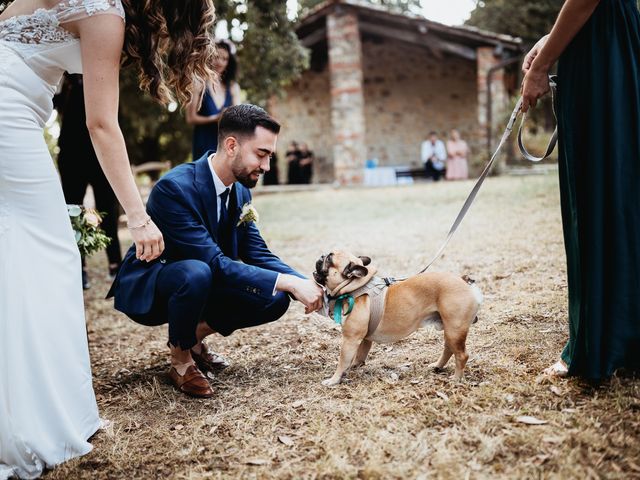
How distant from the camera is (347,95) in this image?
57.8 feet

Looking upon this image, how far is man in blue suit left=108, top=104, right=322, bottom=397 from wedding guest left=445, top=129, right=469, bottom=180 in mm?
16281

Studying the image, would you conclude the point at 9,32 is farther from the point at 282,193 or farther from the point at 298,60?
the point at 282,193

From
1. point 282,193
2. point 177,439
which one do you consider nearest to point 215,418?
point 177,439

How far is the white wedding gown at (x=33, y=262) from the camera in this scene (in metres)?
2.35

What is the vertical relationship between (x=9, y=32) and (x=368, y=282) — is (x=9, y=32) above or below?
above

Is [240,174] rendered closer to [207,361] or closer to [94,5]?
[94,5]

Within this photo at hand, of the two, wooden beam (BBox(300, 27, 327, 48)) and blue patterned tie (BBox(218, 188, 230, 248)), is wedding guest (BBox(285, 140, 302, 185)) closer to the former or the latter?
wooden beam (BBox(300, 27, 327, 48))

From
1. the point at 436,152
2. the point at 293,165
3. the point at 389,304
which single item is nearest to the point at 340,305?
the point at 389,304

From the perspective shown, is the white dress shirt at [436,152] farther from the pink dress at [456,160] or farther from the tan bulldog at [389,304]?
the tan bulldog at [389,304]

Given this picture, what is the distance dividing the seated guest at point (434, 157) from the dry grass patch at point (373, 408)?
1424cm

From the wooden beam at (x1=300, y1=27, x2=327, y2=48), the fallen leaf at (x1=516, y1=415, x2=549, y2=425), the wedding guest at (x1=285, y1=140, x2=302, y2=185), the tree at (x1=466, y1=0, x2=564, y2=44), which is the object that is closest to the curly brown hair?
the fallen leaf at (x1=516, y1=415, x2=549, y2=425)

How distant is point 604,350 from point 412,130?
20149 mm

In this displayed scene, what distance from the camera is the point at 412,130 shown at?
72.4 ft

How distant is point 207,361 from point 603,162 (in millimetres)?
2544
